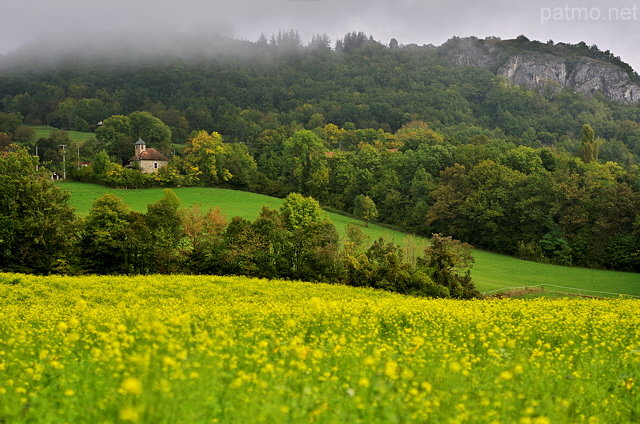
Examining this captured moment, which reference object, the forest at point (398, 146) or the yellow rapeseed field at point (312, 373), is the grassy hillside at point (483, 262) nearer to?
the forest at point (398, 146)

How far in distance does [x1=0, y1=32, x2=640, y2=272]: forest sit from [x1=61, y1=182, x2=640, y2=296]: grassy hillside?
4.35 m

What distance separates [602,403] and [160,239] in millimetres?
34113

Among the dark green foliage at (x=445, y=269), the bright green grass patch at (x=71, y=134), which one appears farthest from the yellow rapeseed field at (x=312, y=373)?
the bright green grass patch at (x=71, y=134)

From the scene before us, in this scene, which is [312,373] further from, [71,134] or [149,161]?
[71,134]

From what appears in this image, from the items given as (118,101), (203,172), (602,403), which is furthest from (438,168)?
(118,101)

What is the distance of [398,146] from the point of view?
117 meters

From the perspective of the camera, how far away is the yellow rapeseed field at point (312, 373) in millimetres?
5680

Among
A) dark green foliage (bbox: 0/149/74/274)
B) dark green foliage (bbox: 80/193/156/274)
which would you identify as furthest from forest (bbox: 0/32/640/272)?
dark green foliage (bbox: 80/193/156/274)

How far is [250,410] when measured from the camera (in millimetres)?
5703

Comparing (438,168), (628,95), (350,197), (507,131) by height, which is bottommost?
(350,197)

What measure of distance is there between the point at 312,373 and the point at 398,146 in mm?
111886

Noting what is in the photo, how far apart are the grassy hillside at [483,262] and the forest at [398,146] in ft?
14.3

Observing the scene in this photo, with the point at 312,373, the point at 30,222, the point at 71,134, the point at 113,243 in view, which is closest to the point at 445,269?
the point at 113,243

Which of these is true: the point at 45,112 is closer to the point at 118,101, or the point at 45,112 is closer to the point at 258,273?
the point at 118,101
